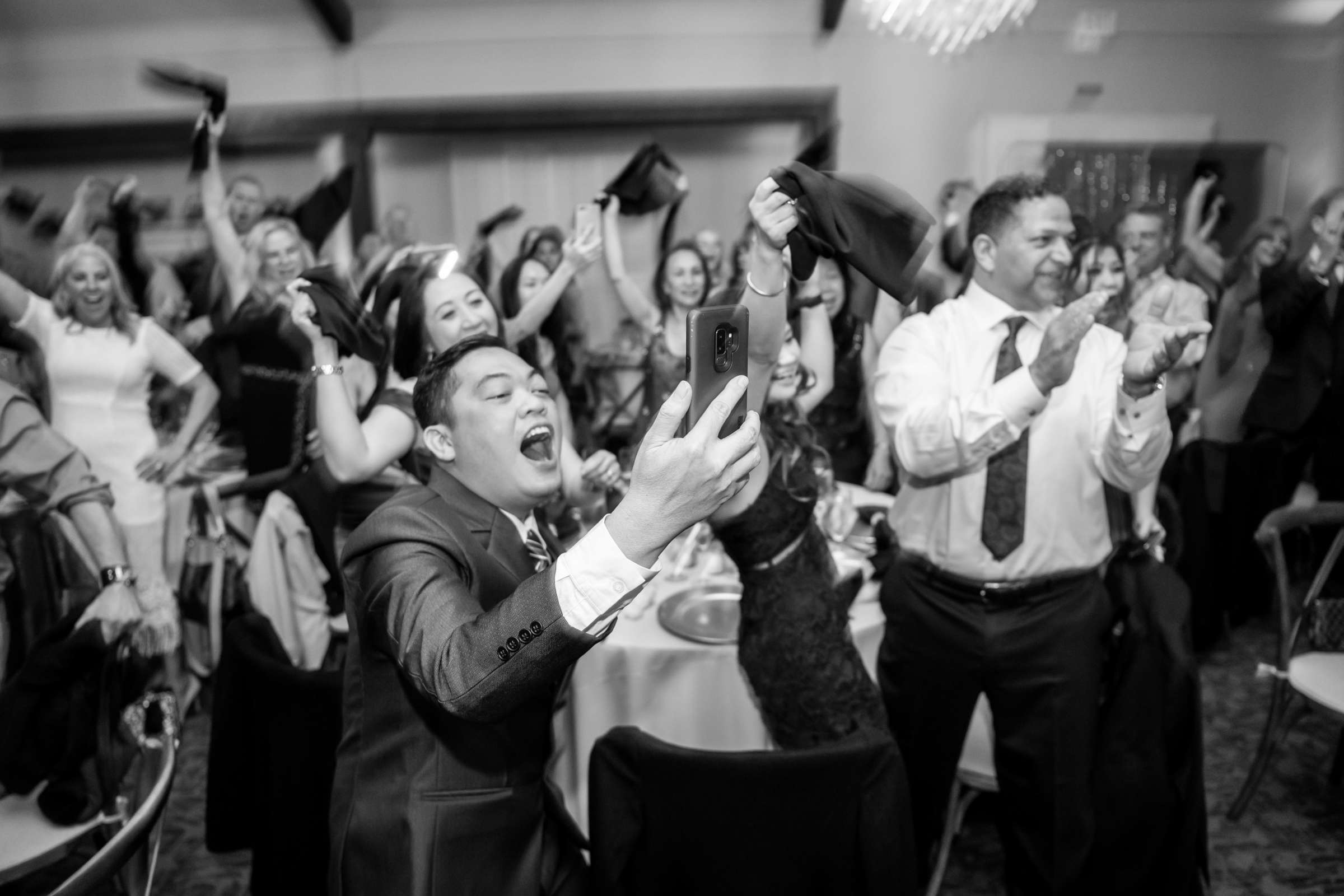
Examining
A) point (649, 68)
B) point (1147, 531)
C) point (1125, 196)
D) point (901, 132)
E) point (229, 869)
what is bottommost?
point (229, 869)

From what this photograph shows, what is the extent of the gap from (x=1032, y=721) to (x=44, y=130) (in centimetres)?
790

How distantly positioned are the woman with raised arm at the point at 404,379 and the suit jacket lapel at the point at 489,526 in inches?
23.7

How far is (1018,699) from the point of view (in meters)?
1.96

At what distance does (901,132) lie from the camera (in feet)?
21.8

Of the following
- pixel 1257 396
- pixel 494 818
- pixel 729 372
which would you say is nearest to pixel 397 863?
pixel 494 818

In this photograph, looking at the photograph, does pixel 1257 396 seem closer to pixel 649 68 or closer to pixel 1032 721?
pixel 1032 721

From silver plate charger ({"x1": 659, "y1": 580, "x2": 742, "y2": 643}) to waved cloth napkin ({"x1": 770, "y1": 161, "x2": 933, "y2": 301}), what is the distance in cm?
81

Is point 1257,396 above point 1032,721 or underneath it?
above

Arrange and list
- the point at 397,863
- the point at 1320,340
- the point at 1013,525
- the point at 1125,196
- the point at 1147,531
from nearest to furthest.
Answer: the point at 397,863
the point at 1013,525
the point at 1147,531
the point at 1320,340
the point at 1125,196

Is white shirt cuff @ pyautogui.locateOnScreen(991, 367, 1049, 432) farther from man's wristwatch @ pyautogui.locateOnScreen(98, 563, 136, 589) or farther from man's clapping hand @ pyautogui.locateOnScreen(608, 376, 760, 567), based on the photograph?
man's wristwatch @ pyautogui.locateOnScreen(98, 563, 136, 589)

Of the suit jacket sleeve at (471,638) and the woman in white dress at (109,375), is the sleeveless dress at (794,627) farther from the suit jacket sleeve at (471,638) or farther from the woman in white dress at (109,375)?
the woman in white dress at (109,375)

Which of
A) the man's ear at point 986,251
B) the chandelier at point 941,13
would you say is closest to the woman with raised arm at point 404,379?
the man's ear at point 986,251

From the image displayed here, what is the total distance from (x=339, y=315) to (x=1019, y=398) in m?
1.38

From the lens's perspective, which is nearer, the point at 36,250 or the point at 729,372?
the point at 729,372
